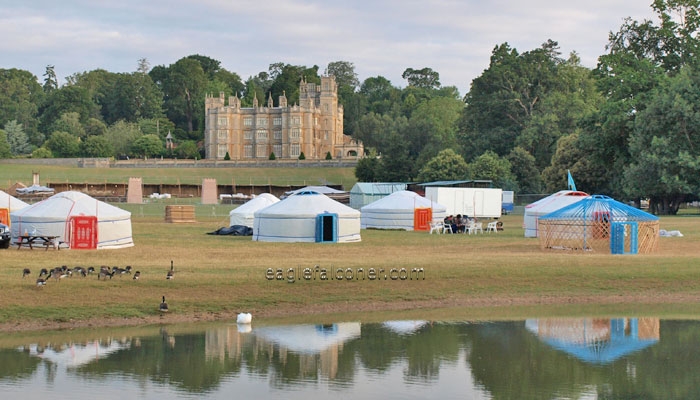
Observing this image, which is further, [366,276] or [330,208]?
[330,208]

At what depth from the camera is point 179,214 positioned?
5425cm

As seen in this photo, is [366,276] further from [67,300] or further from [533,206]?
[533,206]

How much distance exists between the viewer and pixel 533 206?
41.4 metres

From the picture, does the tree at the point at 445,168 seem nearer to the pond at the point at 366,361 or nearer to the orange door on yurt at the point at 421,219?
the orange door on yurt at the point at 421,219

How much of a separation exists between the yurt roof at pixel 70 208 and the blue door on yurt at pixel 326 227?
25.8ft

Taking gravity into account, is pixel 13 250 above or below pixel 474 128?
below

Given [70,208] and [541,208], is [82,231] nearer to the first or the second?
[70,208]

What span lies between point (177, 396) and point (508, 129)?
76512 millimetres

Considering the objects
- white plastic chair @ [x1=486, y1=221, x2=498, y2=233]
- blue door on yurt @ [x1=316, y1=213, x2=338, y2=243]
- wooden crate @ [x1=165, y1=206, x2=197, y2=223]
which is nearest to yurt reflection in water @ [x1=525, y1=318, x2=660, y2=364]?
blue door on yurt @ [x1=316, y1=213, x2=338, y2=243]

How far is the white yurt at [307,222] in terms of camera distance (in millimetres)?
37938

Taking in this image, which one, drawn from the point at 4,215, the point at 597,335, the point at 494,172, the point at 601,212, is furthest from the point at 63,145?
the point at 597,335

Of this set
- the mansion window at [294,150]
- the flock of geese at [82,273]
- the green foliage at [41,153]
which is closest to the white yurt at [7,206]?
the flock of geese at [82,273]

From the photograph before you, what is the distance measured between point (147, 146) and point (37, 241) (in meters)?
102

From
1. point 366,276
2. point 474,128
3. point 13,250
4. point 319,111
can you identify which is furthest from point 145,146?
point 366,276
